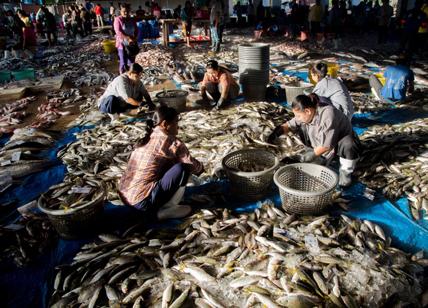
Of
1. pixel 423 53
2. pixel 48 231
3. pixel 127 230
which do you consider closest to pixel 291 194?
pixel 127 230

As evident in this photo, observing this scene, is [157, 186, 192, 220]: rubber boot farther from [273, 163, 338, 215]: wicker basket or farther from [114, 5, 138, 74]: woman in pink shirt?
[114, 5, 138, 74]: woman in pink shirt

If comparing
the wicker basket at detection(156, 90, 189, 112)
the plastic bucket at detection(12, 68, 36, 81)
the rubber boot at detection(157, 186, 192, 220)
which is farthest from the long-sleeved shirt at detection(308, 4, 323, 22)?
the rubber boot at detection(157, 186, 192, 220)

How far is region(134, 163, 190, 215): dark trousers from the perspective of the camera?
3279mm

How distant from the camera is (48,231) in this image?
3410 mm

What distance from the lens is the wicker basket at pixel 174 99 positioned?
656 centimetres

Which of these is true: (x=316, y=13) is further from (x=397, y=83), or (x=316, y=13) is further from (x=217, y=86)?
(x=217, y=86)

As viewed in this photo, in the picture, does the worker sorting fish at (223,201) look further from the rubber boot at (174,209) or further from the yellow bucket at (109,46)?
the yellow bucket at (109,46)

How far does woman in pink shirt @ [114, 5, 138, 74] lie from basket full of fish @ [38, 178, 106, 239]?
618 centimetres

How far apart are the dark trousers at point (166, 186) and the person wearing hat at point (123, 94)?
3.19 m

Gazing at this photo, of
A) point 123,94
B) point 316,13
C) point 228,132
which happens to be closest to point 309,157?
point 228,132

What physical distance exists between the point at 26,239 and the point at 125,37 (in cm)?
666

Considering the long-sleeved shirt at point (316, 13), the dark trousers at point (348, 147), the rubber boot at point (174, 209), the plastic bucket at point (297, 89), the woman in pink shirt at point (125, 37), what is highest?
the long-sleeved shirt at point (316, 13)

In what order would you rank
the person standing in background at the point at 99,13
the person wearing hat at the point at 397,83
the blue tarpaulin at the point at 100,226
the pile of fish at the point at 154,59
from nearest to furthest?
1. the blue tarpaulin at the point at 100,226
2. the person wearing hat at the point at 397,83
3. the pile of fish at the point at 154,59
4. the person standing in background at the point at 99,13

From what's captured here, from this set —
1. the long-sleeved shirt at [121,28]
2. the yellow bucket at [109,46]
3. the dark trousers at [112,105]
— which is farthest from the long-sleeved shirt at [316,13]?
the dark trousers at [112,105]
